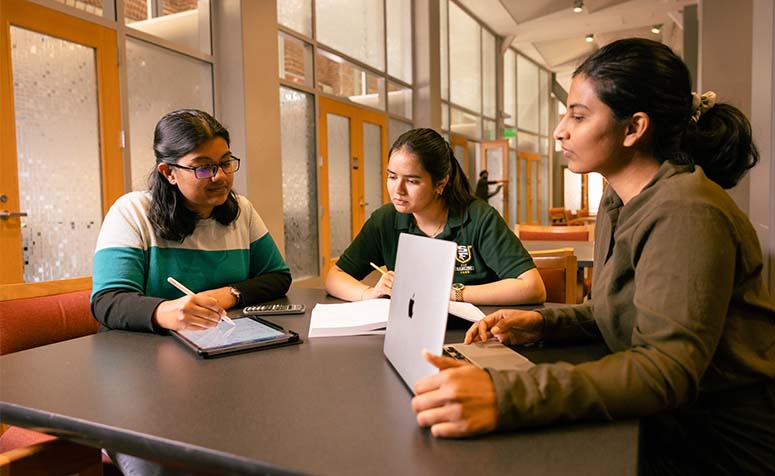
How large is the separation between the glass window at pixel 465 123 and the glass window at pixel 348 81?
2444 mm

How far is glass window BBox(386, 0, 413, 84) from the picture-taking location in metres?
7.04

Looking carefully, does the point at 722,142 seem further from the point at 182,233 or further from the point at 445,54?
the point at 445,54

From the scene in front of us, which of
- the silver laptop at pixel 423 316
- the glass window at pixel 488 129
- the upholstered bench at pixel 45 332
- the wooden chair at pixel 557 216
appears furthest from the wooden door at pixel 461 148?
the silver laptop at pixel 423 316

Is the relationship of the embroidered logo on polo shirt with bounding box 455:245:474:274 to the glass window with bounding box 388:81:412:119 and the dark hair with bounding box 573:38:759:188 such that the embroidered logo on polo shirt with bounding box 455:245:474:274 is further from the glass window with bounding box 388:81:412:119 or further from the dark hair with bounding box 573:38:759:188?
the glass window with bounding box 388:81:412:119

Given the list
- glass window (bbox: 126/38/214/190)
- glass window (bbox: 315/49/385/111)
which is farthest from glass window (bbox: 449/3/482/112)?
glass window (bbox: 126/38/214/190)

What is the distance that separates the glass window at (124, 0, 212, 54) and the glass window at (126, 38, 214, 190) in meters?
0.13

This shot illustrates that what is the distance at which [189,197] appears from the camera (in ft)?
5.21

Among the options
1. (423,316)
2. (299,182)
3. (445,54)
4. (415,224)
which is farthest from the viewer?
(445,54)

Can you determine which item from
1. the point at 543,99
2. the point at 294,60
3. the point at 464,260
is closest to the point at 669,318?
the point at 464,260

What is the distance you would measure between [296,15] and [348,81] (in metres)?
1.09

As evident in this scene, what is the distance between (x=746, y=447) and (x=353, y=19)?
20.0ft

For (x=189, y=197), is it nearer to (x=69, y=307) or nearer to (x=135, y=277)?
(x=135, y=277)

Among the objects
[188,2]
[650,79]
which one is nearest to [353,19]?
[188,2]

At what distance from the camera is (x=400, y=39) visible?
23.9 ft
